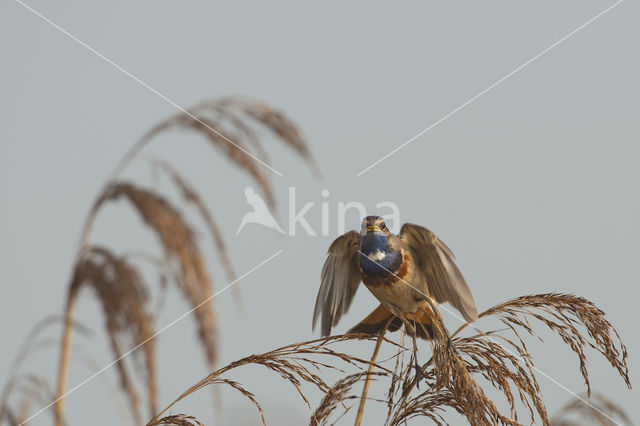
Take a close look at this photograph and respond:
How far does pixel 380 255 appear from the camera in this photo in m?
2.55

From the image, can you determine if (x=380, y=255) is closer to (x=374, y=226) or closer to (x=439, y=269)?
(x=374, y=226)

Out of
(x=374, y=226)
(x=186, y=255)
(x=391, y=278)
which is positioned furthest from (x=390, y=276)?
(x=186, y=255)

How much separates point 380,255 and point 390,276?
79 mm

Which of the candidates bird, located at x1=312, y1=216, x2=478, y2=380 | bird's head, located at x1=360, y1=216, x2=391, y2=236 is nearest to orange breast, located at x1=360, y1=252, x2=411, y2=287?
bird, located at x1=312, y1=216, x2=478, y2=380

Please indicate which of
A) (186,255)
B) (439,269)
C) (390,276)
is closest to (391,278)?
(390,276)

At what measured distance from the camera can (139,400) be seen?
2684mm

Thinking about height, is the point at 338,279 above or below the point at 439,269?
above

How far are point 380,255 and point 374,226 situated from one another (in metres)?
0.11

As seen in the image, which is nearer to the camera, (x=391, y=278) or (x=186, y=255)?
(x=391, y=278)

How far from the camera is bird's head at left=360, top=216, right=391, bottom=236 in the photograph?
2586 mm

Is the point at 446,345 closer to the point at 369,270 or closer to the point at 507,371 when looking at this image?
the point at 507,371

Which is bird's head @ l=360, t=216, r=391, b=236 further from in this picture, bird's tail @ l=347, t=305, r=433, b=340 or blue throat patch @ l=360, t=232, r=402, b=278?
bird's tail @ l=347, t=305, r=433, b=340

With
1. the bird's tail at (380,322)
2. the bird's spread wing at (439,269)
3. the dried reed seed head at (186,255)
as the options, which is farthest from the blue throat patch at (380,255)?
the dried reed seed head at (186,255)

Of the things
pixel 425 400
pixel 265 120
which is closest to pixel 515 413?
pixel 425 400
